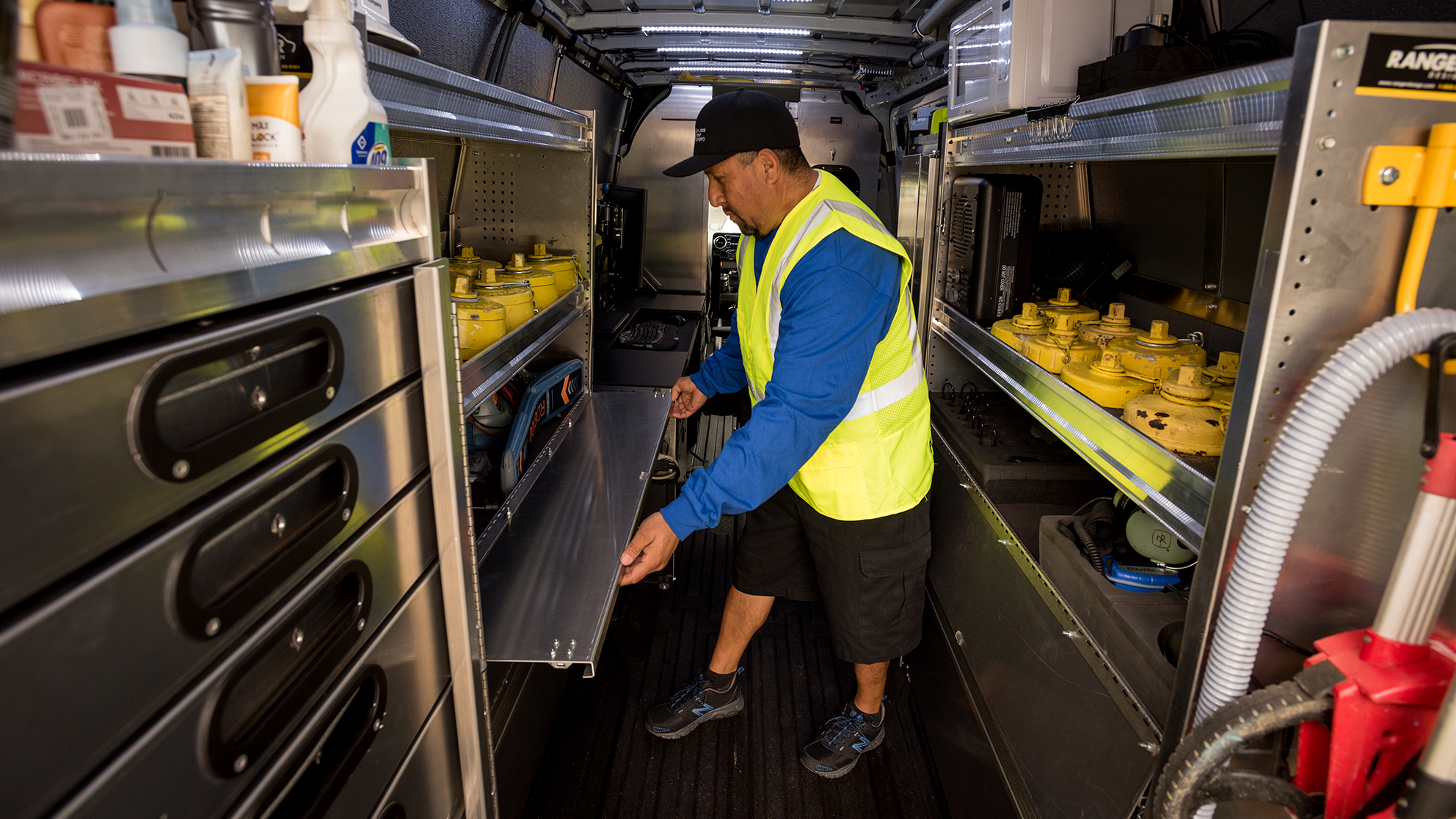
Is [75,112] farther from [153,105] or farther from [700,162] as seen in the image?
[700,162]

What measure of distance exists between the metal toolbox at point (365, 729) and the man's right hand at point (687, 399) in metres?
1.75

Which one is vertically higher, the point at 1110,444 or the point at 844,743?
the point at 1110,444

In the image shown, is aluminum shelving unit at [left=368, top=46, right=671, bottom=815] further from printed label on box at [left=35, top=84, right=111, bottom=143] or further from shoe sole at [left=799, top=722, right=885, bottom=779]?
shoe sole at [left=799, top=722, right=885, bottom=779]

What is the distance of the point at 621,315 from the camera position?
4875mm

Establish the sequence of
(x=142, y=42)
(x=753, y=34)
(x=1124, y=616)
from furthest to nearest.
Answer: (x=753, y=34) → (x=1124, y=616) → (x=142, y=42)

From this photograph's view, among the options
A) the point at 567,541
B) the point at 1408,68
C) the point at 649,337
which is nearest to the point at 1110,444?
the point at 1408,68

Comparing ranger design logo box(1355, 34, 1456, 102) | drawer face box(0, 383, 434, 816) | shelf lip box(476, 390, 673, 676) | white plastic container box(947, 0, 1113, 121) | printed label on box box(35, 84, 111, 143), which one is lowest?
A: shelf lip box(476, 390, 673, 676)

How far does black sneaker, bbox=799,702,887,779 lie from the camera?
2639 millimetres

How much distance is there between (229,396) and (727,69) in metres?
5.99

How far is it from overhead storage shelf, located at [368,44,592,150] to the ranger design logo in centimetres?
137

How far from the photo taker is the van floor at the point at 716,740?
98.7 inches

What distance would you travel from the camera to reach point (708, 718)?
283 centimetres

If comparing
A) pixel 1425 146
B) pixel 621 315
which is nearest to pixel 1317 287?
pixel 1425 146

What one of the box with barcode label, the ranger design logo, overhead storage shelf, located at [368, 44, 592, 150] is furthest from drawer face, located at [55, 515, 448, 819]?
the ranger design logo
